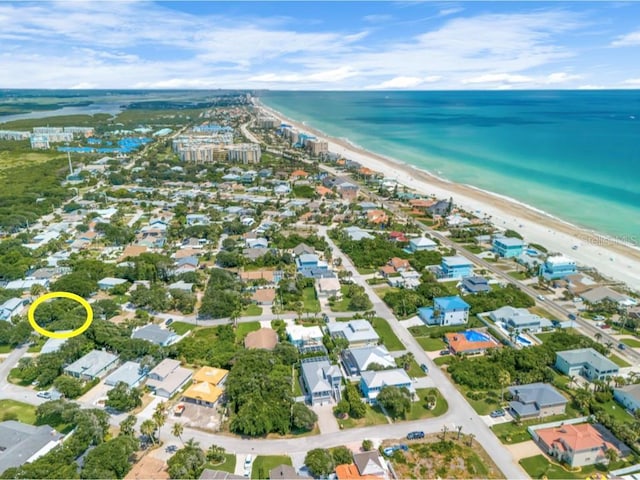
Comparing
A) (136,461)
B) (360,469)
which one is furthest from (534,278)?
(136,461)

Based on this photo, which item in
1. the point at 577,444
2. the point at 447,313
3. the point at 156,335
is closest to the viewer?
the point at 577,444

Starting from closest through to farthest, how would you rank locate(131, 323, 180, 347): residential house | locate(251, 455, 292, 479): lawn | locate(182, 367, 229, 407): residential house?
1. locate(251, 455, 292, 479): lawn
2. locate(182, 367, 229, 407): residential house
3. locate(131, 323, 180, 347): residential house

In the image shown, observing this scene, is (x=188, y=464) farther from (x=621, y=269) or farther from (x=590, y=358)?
(x=621, y=269)

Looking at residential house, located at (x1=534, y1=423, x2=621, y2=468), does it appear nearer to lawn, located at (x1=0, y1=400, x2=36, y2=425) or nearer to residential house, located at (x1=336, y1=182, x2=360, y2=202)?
lawn, located at (x1=0, y1=400, x2=36, y2=425)

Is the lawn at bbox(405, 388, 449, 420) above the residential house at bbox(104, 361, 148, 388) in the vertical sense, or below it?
below

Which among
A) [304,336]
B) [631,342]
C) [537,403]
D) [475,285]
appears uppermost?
[475,285]

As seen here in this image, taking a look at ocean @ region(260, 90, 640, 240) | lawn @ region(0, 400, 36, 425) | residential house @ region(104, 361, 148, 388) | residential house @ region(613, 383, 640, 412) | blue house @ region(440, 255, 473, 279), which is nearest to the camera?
lawn @ region(0, 400, 36, 425)

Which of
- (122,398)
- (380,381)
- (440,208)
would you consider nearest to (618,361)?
(380,381)

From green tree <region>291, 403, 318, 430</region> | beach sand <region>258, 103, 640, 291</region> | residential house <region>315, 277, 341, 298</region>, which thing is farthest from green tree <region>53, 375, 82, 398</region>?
beach sand <region>258, 103, 640, 291</region>

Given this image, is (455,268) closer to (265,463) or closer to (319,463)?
(319,463)
